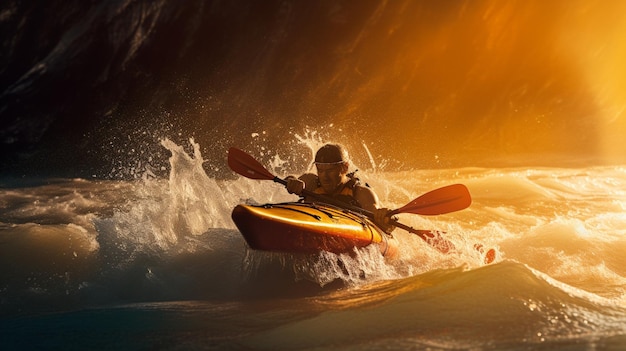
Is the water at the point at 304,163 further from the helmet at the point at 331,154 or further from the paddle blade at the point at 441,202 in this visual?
the helmet at the point at 331,154

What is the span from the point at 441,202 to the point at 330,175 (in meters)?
0.92

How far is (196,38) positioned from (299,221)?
13294 millimetres

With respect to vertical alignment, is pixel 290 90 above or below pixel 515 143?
above

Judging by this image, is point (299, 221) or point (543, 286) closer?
point (543, 286)

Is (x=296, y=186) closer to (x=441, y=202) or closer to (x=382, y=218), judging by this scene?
(x=382, y=218)

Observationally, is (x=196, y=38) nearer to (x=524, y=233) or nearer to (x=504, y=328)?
(x=524, y=233)

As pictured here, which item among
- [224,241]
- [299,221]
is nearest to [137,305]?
[299,221]

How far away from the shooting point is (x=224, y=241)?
5980mm

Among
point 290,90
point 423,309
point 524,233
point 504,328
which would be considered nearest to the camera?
point 504,328

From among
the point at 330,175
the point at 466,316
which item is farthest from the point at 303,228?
the point at 466,316

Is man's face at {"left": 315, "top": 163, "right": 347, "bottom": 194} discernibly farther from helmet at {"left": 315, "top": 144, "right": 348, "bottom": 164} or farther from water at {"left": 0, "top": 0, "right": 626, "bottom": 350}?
water at {"left": 0, "top": 0, "right": 626, "bottom": 350}

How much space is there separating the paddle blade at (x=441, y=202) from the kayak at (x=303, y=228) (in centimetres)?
77

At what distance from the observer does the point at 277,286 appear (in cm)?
492

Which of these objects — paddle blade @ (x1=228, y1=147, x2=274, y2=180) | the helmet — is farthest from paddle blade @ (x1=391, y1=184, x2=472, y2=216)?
paddle blade @ (x1=228, y1=147, x2=274, y2=180)
